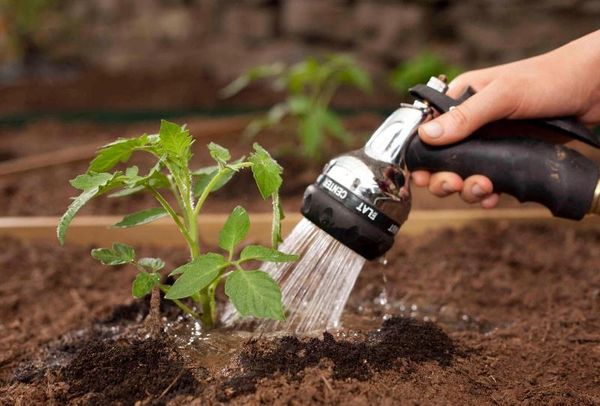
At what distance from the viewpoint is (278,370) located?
100 centimetres

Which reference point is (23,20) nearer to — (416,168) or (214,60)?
(214,60)

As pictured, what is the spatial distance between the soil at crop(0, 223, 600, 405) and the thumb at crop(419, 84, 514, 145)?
1.04ft

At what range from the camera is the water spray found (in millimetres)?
1118

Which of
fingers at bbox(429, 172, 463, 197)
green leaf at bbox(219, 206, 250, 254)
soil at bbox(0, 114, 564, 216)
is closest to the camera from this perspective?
green leaf at bbox(219, 206, 250, 254)

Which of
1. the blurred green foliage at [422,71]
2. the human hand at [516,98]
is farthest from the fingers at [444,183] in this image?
the blurred green foliage at [422,71]

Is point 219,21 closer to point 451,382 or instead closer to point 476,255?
point 476,255

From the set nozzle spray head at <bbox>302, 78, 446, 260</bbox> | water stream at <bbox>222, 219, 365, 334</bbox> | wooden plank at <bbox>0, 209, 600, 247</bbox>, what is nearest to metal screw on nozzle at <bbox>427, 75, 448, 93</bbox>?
nozzle spray head at <bbox>302, 78, 446, 260</bbox>

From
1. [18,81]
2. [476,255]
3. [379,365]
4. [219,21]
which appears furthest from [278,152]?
[18,81]

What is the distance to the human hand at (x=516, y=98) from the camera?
1.19m

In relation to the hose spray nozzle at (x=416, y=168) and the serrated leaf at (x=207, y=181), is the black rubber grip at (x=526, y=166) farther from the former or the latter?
the serrated leaf at (x=207, y=181)

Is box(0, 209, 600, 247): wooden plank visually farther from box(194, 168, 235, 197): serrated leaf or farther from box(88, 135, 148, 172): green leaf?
box(88, 135, 148, 172): green leaf

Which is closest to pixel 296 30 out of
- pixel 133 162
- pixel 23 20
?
pixel 133 162

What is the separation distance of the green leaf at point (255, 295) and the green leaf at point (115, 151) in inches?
9.9

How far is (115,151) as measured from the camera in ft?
3.52
